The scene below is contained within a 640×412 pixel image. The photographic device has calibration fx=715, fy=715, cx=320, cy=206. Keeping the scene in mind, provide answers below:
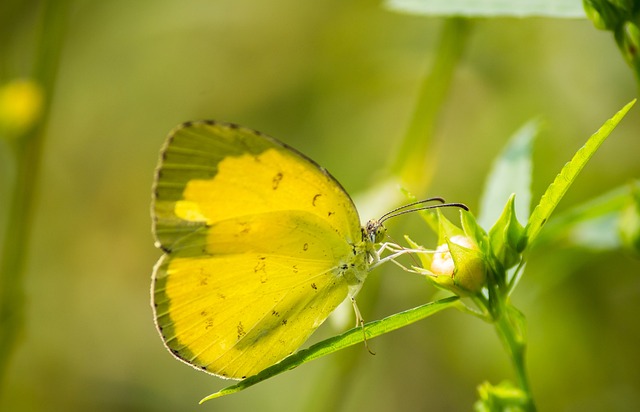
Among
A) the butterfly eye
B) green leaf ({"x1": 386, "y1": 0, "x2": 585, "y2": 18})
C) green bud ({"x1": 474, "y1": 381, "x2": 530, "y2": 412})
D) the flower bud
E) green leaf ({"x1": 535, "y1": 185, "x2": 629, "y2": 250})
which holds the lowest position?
green bud ({"x1": 474, "y1": 381, "x2": 530, "y2": 412})

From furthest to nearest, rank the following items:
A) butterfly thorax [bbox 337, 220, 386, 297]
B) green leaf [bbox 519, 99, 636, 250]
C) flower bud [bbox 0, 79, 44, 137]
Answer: flower bud [bbox 0, 79, 44, 137]
butterfly thorax [bbox 337, 220, 386, 297]
green leaf [bbox 519, 99, 636, 250]

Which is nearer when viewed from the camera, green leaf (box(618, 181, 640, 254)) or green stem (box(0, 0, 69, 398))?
green leaf (box(618, 181, 640, 254))

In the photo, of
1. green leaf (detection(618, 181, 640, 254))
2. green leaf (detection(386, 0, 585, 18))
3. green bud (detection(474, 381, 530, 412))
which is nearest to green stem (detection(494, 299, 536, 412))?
green bud (detection(474, 381, 530, 412))

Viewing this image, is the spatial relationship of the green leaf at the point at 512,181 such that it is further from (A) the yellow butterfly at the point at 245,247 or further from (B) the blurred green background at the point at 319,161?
(B) the blurred green background at the point at 319,161

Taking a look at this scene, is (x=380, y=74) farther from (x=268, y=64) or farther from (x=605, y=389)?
(x=605, y=389)

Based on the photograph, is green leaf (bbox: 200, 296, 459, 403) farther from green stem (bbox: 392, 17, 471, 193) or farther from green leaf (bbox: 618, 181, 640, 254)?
green stem (bbox: 392, 17, 471, 193)

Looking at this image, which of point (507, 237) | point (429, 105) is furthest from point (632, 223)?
point (429, 105)

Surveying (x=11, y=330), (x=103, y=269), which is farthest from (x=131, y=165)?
(x=11, y=330)
